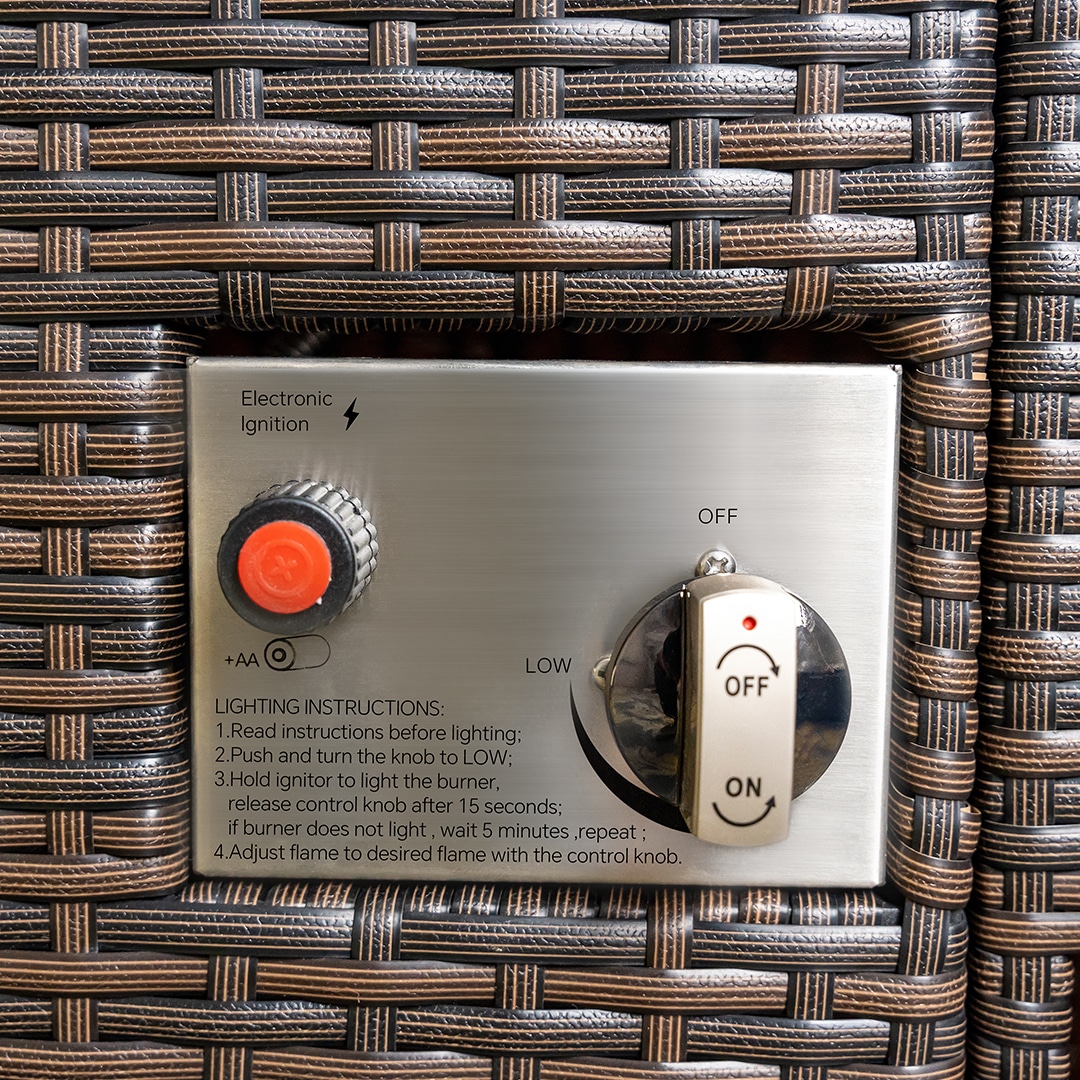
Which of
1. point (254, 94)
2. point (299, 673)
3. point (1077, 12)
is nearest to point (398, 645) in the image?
point (299, 673)

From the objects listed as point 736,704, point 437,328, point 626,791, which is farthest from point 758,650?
point 437,328

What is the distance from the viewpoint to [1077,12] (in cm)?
43

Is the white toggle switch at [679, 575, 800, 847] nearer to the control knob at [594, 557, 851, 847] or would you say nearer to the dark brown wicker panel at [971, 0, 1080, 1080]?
the control knob at [594, 557, 851, 847]

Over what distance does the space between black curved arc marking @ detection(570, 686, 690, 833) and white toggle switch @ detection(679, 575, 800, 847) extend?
0.07 meters

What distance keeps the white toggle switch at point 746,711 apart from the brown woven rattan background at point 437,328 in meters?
0.11

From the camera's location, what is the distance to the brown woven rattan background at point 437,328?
43 cm

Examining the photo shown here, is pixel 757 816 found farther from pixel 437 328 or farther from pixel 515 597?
pixel 437 328

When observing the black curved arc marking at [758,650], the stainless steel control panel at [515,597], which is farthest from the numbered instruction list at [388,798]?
the black curved arc marking at [758,650]

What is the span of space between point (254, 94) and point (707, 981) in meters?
0.53

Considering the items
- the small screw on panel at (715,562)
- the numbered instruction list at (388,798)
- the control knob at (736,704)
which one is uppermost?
the small screw on panel at (715,562)

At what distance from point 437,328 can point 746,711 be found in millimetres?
253

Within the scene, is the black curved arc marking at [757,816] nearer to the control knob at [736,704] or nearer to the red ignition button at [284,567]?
the control knob at [736,704]

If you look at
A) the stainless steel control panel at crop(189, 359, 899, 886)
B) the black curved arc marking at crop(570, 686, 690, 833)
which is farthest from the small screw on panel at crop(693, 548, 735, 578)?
the black curved arc marking at crop(570, 686, 690, 833)

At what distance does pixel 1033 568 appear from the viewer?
0.44 m
